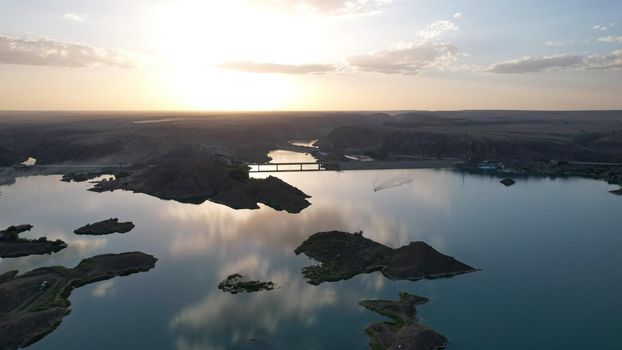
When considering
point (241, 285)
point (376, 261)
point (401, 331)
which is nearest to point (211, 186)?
point (241, 285)

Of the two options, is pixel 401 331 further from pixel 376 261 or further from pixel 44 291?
pixel 44 291

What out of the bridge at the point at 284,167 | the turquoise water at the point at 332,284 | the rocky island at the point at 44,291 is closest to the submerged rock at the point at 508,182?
the turquoise water at the point at 332,284

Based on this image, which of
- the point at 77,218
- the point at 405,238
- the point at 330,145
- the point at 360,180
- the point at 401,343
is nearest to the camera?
the point at 401,343

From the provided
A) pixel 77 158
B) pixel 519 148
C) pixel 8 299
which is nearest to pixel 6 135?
pixel 77 158

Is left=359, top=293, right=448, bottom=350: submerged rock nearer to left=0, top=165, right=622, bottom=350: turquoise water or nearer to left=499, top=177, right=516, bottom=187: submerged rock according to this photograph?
left=0, top=165, right=622, bottom=350: turquoise water

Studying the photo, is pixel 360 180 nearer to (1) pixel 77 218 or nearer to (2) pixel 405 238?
(2) pixel 405 238

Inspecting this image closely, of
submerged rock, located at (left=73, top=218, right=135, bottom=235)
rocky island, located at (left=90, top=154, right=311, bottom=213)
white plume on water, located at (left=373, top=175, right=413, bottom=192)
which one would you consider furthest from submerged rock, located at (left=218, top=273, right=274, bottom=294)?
white plume on water, located at (left=373, top=175, right=413, bottom=192)

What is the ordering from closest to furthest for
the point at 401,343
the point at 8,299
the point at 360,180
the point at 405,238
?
the point at 401,343 → the point at 8,299 → the point at 405,238 → the point at 360,180
